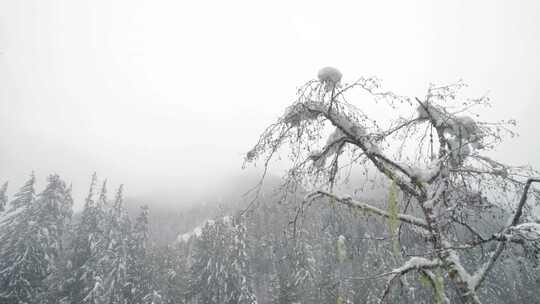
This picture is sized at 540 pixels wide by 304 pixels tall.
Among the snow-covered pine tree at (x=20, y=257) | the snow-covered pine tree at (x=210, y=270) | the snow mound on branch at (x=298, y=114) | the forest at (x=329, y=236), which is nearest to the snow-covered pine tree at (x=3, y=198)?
the forest at (x=329, y=236)

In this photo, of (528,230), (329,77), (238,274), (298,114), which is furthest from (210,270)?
(528,230)

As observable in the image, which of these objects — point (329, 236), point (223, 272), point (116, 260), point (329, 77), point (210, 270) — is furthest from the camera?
point (210, 270)

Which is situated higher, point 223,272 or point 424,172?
point 424,172

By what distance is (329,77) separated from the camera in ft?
14.9

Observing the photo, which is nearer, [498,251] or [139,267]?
[498,251]

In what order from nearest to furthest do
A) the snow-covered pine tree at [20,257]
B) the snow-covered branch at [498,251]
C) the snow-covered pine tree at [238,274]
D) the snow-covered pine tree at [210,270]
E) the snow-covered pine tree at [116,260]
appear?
the snow-covered branch at [498,251] < the snow-covered pine tree at [20,257] < the snow-covered pine tree at [116,260] < the snow-covered pine tree at [238,274] < the snow-covered pine tree at [210,270]

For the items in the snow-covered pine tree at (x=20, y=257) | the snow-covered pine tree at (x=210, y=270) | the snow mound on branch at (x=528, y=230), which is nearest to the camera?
the snow mound on branch at (x=528, y=230)

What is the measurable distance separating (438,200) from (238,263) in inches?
1324

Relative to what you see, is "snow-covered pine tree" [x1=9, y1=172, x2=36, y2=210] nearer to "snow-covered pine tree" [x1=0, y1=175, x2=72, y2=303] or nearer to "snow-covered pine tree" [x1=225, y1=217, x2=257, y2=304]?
"snow-covered pine tree" [x1=0, y1=175, x2=72, y2=303]

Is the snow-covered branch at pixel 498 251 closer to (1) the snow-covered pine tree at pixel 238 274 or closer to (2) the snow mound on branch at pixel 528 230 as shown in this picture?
(2) the snow mound on branch at pixel 528 230

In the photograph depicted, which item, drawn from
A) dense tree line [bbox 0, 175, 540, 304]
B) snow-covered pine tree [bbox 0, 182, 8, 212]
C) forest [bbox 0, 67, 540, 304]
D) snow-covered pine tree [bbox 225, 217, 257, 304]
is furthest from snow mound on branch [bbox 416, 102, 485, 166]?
snow-covered pine tree [bbox 0, 182, 8, 212]

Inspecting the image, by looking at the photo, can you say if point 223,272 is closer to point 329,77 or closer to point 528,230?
point 329,77

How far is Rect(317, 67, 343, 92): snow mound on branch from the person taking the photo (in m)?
4.50

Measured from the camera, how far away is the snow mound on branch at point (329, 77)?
177 inches
